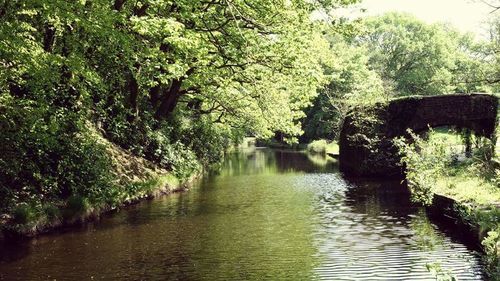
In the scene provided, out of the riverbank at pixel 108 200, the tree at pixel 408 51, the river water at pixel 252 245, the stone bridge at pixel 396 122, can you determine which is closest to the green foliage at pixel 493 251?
the river water at pixel 252 245

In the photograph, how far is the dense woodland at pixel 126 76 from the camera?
14.7m

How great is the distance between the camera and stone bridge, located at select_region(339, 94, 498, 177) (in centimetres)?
3000

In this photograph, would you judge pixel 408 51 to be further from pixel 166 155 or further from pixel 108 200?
pixel 108 200

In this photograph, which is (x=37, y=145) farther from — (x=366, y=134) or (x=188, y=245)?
(x=366, y=134)

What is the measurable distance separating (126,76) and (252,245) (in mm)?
15041

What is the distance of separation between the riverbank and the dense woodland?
8 cm

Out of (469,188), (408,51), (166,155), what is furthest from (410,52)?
(469,188)

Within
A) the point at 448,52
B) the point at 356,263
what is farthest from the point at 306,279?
the point at 448,52

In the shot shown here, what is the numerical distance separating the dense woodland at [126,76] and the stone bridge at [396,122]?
4.57 metres

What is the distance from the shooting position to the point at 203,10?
18531mm

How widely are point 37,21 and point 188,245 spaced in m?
10.3

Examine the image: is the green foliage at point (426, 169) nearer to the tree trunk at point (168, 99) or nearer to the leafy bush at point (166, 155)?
the leafy bush at point (166, 155)

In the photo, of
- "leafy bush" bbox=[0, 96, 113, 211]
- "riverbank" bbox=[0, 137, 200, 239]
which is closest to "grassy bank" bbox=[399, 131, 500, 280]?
"riverbank" bbox=[0, 137, 200, 239]

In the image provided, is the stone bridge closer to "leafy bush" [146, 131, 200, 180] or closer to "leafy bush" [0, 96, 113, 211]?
"leafy bush" [146, 131, 200, 180]
